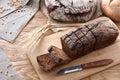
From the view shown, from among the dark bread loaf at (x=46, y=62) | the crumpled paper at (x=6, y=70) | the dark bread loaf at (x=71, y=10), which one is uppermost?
the dark bread loaf at (x=71, y=10)

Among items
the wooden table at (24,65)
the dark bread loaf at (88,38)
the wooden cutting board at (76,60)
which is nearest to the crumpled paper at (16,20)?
the wooden table at (24,65)

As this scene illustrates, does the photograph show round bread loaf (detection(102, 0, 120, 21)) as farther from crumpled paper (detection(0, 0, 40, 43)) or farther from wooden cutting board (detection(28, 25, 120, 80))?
crumpled paper (detection(0, 0, 40, 43))

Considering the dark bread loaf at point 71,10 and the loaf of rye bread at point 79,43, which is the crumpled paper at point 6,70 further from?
the dark bread loaf at point 71,10

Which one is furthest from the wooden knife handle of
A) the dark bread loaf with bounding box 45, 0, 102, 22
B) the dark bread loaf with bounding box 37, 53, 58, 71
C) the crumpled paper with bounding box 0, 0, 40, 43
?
the crumpled paper with bounding box 0, 0, 40, 43

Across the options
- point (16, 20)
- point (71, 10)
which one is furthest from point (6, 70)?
point (71, 10)

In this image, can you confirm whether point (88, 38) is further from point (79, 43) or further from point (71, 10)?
point (71, 10)

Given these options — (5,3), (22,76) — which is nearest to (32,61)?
(22,76)
